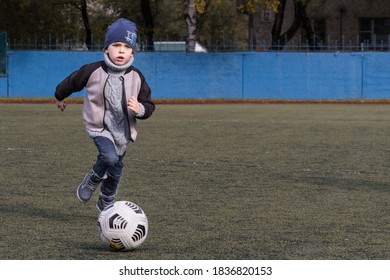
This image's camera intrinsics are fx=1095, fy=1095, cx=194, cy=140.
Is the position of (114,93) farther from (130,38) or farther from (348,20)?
(348,20)

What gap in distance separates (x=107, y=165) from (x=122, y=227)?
4.98 feet

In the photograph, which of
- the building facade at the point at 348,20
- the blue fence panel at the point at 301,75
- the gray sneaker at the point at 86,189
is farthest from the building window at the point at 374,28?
the gray sneaker at the point at 86,189

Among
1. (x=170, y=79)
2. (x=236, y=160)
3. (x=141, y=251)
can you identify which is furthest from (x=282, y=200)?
(x=170, y=79)

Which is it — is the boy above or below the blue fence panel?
above

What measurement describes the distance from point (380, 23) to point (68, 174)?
5243 cm

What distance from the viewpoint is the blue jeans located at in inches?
365

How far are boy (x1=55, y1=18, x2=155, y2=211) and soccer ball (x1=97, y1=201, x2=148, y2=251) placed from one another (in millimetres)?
1058

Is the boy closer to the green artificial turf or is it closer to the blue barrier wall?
the green artificial turf

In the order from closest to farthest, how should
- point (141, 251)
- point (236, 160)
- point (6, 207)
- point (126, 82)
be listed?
point (141, 251), point (126, 82), point (6, 207), point (236, 160)

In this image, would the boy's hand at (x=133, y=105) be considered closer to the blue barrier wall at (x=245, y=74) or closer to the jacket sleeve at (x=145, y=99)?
the jacket sleeve at (x=145, y=99)

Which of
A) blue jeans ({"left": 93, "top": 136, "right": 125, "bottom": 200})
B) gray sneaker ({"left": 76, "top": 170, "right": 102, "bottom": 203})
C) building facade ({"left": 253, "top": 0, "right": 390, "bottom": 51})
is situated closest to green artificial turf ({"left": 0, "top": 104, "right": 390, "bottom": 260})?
gray sneaker ({"left": 76, "top": 170, "right": 102, "bottom": 203})

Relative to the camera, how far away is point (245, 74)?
146 feet

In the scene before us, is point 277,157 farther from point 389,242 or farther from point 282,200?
point 389,242

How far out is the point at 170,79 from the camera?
1761 inches
